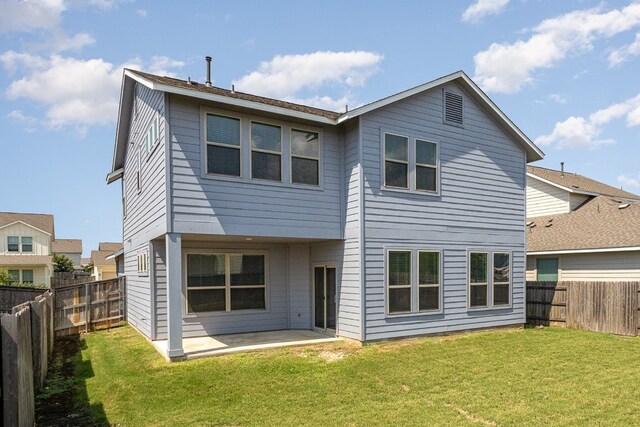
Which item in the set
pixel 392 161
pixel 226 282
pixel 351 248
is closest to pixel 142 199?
pixel 226 282

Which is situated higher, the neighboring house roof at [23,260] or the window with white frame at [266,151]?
the window with white frame at [266,151]

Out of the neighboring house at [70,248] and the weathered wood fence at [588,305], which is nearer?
the weathered wood fence at [588,305]

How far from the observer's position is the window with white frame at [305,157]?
10.4 metres

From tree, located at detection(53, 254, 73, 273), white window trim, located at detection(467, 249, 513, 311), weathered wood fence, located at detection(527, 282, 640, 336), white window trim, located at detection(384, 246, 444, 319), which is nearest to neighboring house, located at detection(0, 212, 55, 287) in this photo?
tree, located at detection(53, 254, 73, 273)

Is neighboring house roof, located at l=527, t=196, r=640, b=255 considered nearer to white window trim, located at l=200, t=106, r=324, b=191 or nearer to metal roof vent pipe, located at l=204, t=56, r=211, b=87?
white window trim, located at l=200, t=106, r=324, b=191

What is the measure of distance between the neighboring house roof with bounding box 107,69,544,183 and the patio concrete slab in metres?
5.22

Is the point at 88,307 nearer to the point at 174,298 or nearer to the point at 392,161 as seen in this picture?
the point at 174,298

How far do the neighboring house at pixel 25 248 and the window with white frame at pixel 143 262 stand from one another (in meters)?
23.8

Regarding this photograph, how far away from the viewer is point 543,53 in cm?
1580

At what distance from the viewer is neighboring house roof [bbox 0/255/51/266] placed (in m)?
31.4

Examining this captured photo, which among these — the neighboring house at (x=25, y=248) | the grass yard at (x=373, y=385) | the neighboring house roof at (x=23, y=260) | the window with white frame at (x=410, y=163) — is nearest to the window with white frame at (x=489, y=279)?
the grass yard at (x=373, y=385)

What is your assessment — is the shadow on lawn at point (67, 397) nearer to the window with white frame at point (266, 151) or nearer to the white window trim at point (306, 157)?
the window with white frame at point (266, 151)

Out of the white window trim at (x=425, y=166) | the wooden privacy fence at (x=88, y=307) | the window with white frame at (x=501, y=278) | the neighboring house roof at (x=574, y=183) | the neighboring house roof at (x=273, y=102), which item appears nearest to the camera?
the neighboring house roof at (x=273, y=102)

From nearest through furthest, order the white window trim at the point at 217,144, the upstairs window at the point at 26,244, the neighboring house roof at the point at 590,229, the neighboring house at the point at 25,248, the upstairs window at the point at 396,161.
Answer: the white window trim at the point at 217,144 < the upstairs window at the point at 396,161 < the neighboring house roof at the point at 590,229 < the neighboring house at the point at 25,248 < the upstairs window at the point at 26,244
